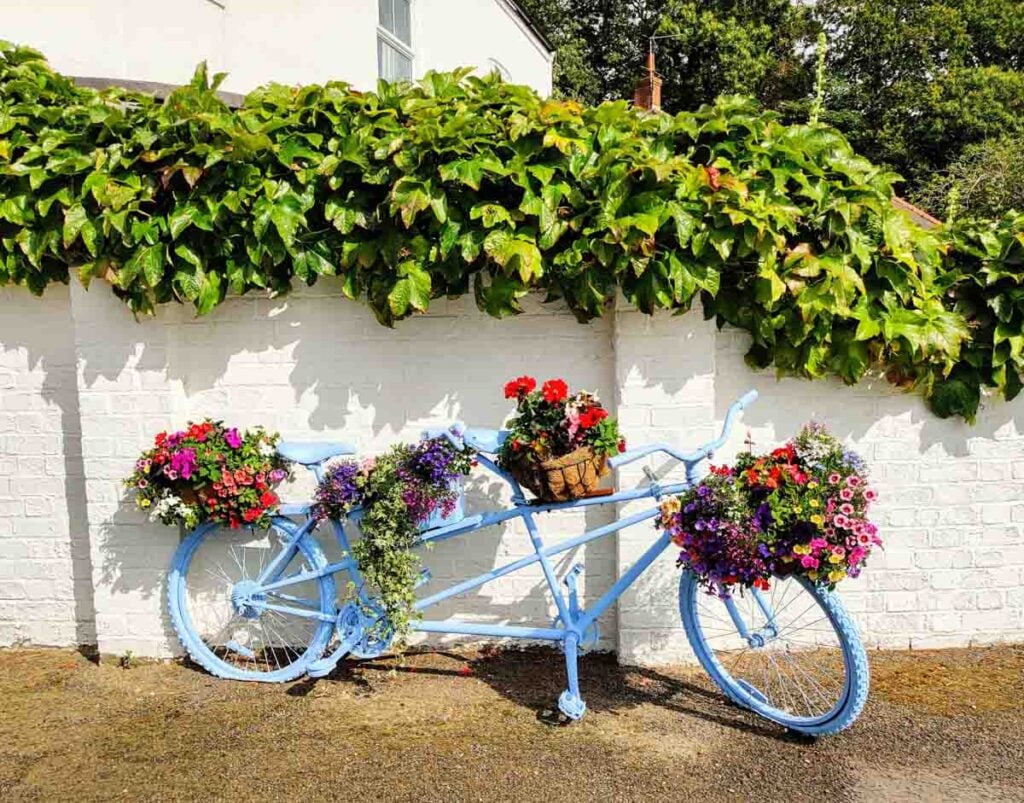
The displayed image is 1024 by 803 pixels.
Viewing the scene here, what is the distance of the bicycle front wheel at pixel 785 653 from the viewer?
278cm

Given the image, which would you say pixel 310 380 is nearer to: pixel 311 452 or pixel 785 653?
pixel 311 452

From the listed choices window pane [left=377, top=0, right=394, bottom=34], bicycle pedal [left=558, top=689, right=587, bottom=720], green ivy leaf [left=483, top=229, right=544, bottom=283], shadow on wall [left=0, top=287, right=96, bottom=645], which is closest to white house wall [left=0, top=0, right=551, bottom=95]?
window pane [left=377, top=0, right=394, bottom=34]

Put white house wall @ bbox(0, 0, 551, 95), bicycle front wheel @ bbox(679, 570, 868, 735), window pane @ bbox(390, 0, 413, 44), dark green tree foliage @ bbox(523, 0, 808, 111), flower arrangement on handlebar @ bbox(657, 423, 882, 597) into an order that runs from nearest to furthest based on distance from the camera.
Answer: flower arrangement on handlebar @ bbox(657, 423, 882, 597), bicycle front wheel @ bbox(679, 570, 868, 735), white house wall @ bbox(0, 0, 551, 95), window pane @ bbox(390, 0, 413, 44), dark green tree foliage @ bbox(523, 0, 808, 111)

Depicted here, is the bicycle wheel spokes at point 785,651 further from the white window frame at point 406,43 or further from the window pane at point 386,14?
the window pane at point 386,14

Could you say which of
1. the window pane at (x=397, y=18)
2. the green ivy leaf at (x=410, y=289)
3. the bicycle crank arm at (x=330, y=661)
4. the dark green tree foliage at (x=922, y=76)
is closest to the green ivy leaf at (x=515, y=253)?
the green ivy leaf at (x=410, y=289)

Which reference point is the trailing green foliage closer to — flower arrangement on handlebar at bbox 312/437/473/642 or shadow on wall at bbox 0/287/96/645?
flower arrangement on handlebar at bbox 312/437/473/642

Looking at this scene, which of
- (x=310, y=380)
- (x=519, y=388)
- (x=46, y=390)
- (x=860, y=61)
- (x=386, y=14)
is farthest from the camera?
(x=860, y=61)

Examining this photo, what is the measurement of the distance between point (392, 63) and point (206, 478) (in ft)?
20.7

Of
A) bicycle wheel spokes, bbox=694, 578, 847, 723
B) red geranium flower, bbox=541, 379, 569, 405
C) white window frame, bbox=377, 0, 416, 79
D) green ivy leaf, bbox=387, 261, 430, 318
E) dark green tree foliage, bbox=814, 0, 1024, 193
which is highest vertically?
dark green tree foliage, bbox=814, 0, 1024, 193

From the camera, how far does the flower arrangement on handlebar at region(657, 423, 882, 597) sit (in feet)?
8.63

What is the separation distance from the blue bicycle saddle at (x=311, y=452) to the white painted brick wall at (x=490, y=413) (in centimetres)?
20

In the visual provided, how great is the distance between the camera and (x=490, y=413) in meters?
3.59

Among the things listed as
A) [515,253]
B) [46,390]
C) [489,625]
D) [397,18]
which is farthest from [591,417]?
[397,18]

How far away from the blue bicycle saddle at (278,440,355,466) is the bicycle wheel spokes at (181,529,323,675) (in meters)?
0.49
